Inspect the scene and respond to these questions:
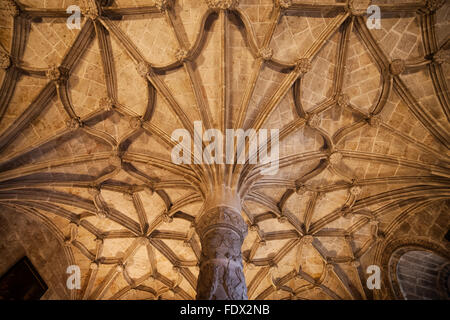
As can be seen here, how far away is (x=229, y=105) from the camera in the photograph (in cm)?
888

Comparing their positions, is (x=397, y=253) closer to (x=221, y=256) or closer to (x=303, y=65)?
(x=303, y=65)

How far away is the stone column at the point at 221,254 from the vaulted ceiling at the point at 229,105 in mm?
1556

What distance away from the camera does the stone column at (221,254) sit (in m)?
5.03

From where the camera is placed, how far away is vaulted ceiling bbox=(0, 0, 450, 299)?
8.26m

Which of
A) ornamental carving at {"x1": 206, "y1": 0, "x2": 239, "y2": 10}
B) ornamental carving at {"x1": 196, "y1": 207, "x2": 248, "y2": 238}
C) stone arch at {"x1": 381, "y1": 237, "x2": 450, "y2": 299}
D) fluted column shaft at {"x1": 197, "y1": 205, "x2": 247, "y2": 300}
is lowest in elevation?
fluted column shaft at {"x1": 197, "y1": 205, "x2": 247, "y2": 300}

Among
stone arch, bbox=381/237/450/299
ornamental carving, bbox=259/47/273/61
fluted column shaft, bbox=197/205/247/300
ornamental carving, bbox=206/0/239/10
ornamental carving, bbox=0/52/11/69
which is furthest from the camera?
stone arch, bbox=381/237/450/299

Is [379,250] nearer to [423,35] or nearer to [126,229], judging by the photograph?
[423,35]

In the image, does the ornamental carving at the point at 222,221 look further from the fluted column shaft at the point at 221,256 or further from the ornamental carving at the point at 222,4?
the ornamental carving at the point at 222,4

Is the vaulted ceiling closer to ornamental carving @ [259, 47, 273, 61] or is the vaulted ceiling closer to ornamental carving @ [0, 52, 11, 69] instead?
ornamental carving @ [0, 52, 11, 69]

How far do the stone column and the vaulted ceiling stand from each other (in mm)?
1556

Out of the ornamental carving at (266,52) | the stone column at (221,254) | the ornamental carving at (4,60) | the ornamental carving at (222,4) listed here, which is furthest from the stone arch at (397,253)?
the ornamental carving at (4,60)

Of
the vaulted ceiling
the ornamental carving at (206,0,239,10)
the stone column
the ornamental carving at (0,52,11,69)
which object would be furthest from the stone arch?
the ornamental carving at (0,52,11,69)

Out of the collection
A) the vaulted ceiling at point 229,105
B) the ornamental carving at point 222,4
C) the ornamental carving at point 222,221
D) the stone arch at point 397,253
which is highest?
the ornamental carving at point 222,4

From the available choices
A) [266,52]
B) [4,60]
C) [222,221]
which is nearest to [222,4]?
[266,52]
